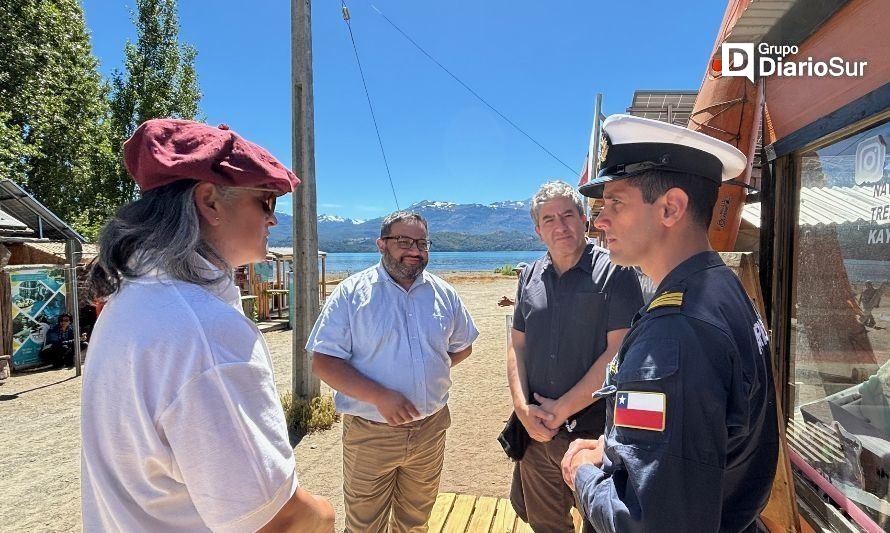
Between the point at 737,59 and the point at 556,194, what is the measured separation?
3.97 feet

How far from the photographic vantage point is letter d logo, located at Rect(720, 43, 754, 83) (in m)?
2.56

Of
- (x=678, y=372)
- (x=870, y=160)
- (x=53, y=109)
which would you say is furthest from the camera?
(x=53, y=109)

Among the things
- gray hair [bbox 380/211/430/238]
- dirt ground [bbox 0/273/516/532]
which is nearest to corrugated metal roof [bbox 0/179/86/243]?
dirt ground [bbox 0/273/516/532]

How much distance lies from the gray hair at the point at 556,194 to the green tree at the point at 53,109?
14.6 m

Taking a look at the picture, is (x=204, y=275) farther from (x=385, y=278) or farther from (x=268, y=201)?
(x=385, y=278)

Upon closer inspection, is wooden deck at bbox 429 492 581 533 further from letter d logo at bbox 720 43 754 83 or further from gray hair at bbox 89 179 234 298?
letter d logo at bbox 720 43 754 83

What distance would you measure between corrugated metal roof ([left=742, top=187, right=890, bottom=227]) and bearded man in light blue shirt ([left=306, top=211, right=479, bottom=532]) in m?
1.97

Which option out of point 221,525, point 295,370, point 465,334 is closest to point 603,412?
point 465,334

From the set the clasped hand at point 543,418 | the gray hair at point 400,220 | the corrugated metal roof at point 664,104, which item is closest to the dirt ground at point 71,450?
the clasped hand at point 543,418

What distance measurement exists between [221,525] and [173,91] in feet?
74.1

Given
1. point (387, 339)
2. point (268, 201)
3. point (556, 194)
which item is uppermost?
point (556, 194)

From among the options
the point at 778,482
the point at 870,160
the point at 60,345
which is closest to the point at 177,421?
the point at 778,482

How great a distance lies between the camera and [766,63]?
253cm

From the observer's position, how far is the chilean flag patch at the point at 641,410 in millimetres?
1014
